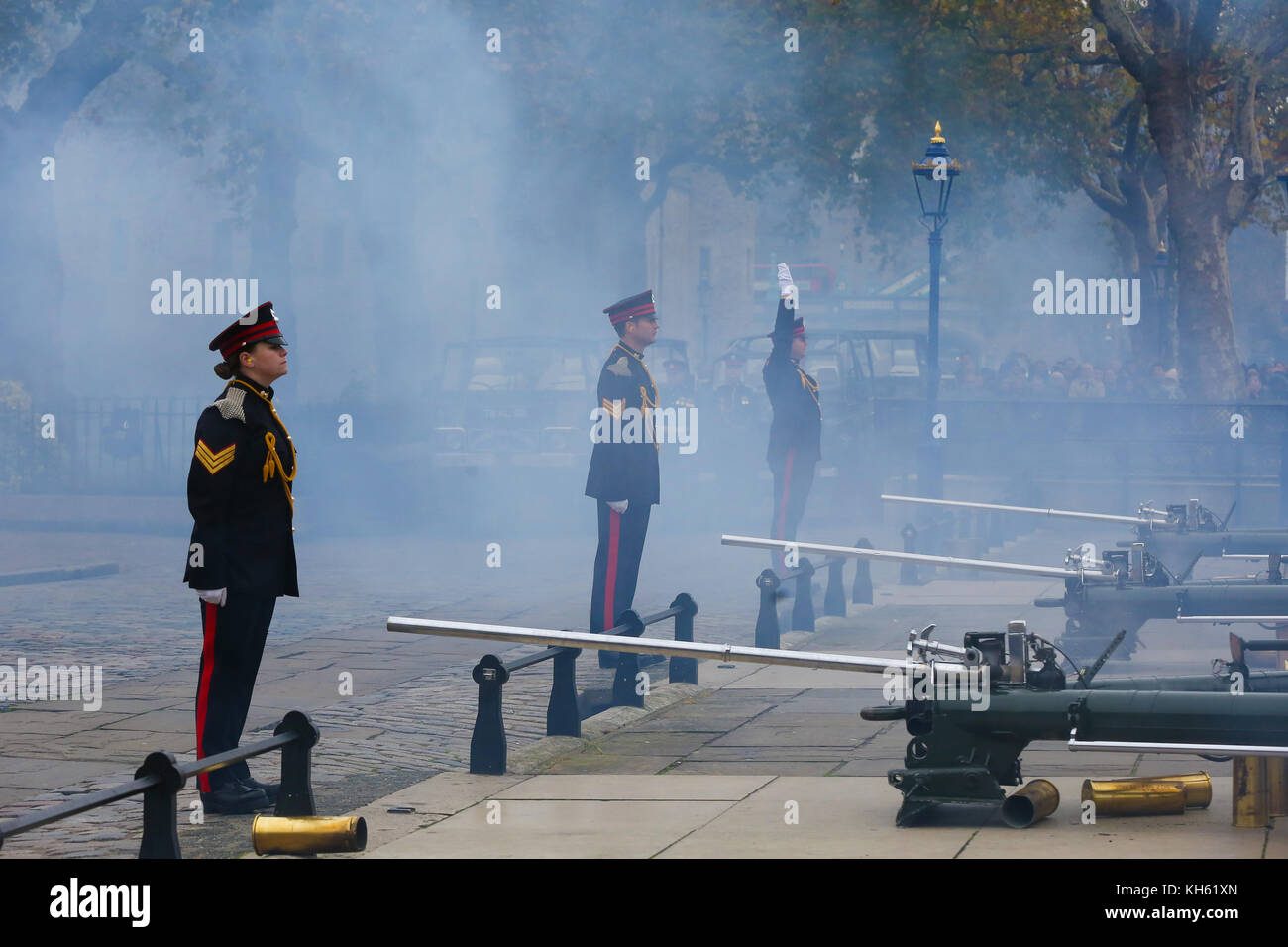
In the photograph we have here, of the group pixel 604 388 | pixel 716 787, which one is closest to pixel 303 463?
pixel 604 388

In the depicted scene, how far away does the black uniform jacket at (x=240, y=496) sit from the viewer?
19.8ft

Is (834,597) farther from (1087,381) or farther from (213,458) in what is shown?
(1087,381)

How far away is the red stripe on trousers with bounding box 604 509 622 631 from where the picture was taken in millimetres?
9367

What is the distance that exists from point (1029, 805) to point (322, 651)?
5.91 m

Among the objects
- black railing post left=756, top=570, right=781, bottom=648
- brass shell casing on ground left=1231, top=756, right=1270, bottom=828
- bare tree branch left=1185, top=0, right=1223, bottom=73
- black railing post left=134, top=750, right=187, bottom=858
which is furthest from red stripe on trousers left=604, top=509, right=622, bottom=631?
bare tree branch left=1185, top=0, right=1223, bottom=73

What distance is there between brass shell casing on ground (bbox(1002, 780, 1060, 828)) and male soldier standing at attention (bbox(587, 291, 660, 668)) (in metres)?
4.02

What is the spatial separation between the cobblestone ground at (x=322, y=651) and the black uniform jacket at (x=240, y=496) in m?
0.81

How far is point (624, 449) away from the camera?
9.38 m

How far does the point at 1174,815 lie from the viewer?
564 cm

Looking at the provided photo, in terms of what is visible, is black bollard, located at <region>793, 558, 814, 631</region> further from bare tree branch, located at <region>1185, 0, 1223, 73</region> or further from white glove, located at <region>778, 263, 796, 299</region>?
bare tree branch, located at <region>1185, 0, 1223, 73</region>

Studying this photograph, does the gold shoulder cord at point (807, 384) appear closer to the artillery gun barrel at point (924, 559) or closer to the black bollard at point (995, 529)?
the artillery gun barrel at point (924, 559)
